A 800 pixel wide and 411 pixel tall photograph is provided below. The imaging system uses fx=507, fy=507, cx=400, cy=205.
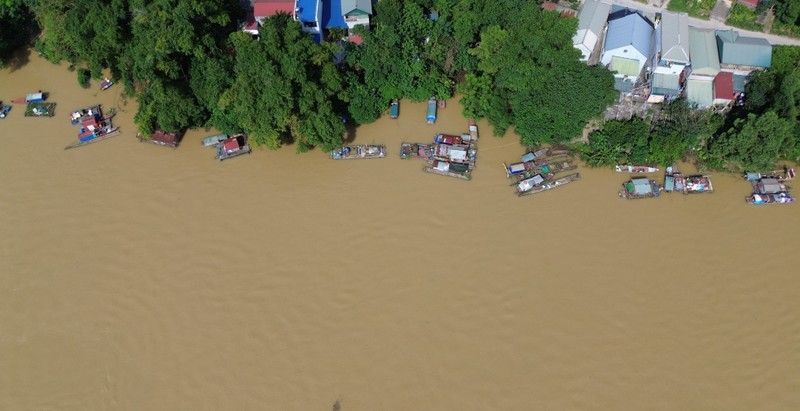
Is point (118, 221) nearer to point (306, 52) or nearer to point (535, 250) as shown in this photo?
point (306, 52)

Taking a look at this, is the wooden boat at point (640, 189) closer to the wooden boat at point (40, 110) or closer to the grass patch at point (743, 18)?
the grass patch at point (743, 18)

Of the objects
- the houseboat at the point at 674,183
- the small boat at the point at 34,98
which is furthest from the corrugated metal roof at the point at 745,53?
the small boat at the point at 34,98

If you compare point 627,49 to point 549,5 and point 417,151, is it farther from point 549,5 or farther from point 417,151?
point 417,151

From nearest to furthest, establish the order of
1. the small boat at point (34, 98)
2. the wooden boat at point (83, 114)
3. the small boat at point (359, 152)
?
the small boat at point (359, 152), the wooden boat at point (83, 114), the small boat at point (34, 98)

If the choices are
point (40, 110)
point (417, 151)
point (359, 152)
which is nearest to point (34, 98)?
point (40, 110)

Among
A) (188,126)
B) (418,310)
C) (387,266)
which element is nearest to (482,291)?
(418,310)

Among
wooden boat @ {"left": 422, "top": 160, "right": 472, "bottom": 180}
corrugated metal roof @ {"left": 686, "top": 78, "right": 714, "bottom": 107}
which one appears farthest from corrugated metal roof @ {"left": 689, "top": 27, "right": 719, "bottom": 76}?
wooden boat @ {"left": 422, "top": 160, "right": 472, "bottom": 180}
